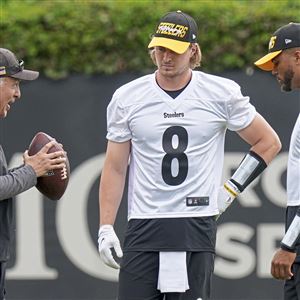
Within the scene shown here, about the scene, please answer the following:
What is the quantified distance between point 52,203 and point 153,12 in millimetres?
1570

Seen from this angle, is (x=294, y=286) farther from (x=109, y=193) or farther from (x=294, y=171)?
(x=109, y=193)

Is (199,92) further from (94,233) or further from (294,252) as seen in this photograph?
(94,233)

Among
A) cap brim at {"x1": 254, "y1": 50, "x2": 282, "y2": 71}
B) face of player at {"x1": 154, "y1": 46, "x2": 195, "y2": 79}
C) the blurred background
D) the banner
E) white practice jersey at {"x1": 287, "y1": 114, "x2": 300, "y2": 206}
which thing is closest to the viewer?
face of player at {"x1": 154, "y1": 46, "x2": 195, "y2": 79}

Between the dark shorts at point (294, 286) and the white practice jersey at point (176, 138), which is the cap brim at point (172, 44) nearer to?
the white practice jersey at point (176, 138)

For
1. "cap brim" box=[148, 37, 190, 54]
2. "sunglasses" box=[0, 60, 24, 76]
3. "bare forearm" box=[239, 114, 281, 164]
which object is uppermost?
"cap brim" box=[148, 37, 190, 54]

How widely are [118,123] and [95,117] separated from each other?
2.56m

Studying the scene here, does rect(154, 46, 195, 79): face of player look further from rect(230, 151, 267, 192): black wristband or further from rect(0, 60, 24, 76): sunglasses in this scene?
rect(0, 60, 24, 76): sunglasses

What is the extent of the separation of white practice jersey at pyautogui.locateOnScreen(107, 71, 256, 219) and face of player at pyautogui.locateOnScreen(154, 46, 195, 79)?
9cm

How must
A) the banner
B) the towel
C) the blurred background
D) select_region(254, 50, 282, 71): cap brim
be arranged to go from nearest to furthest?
the towel
select_region(254, 50, 282, 71): cap brim
the blurred background
the banner

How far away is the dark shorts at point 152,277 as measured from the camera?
5520 millimetres

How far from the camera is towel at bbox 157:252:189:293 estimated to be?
5457mm

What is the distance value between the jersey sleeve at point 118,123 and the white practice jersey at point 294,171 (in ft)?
2.76

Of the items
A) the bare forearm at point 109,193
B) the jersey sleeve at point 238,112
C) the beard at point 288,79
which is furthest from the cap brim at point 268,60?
the bare forearm at point 109,193

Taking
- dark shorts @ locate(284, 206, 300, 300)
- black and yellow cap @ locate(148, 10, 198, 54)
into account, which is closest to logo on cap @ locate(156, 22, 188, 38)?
black and yellow cap @ locate(148, 10, 198, 54)
